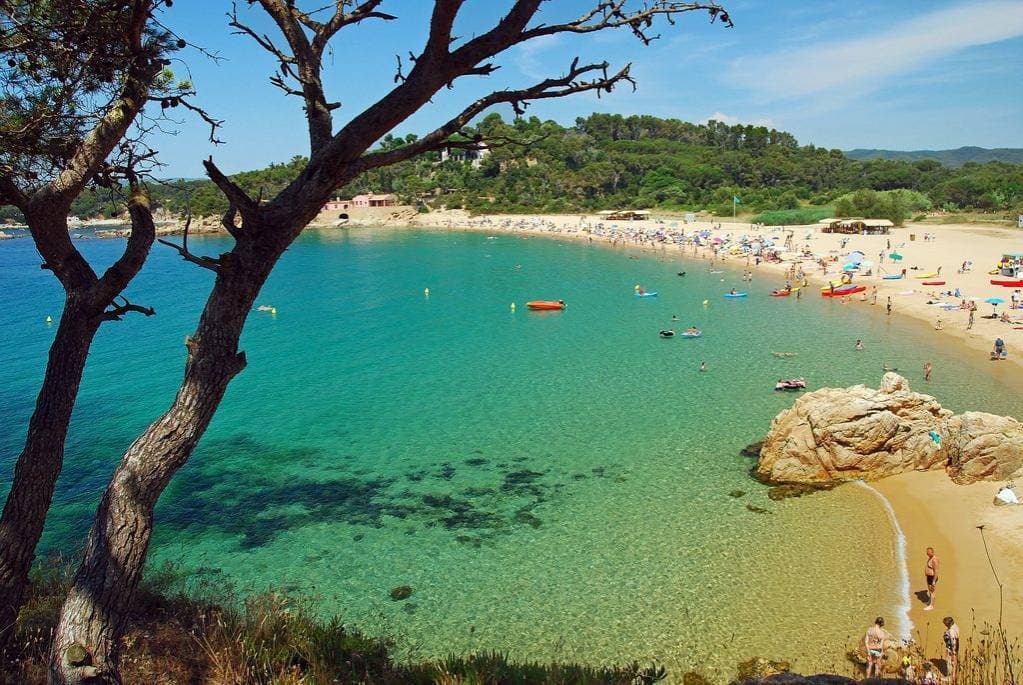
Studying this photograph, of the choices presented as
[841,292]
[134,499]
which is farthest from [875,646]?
[841,292]

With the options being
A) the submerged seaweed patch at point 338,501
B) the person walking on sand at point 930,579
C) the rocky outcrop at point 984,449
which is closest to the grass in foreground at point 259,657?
the person walking on sand at point 930,579

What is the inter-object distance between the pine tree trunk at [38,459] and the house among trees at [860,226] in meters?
79.7

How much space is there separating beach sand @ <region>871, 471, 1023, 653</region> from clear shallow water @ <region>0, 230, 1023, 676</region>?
623 mm

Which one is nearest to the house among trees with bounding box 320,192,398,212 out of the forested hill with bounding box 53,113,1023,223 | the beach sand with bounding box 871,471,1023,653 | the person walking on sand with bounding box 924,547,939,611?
the forested hill with bounding box 53,113,1023,223

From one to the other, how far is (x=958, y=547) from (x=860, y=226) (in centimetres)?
6832

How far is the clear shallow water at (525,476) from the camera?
12.7 meters

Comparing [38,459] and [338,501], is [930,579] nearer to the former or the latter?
[338,501]

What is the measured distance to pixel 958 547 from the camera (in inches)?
552

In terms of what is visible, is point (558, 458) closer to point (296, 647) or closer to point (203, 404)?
point (296, 647)

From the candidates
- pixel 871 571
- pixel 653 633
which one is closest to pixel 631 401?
pixel 871 571

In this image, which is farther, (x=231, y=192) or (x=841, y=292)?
(x=841, y=292)

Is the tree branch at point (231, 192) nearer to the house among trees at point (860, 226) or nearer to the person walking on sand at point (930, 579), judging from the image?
the person walking on sand at point (930, 579)

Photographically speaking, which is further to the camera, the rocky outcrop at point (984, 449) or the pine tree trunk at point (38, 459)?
the rocky outcrop at point (984, 449)

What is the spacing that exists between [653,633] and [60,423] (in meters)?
10.0
